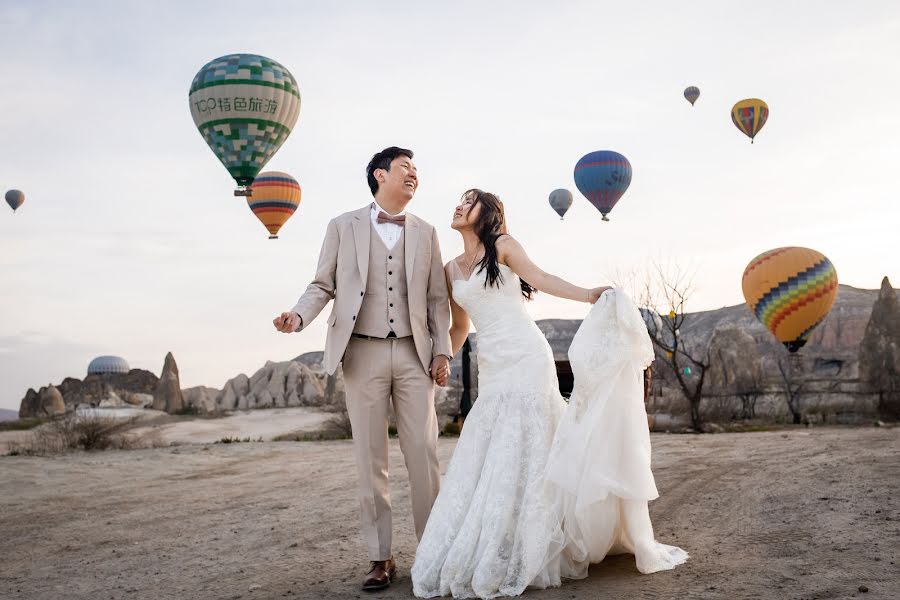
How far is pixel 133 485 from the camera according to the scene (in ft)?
33.9

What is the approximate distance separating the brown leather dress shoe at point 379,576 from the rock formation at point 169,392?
121ft

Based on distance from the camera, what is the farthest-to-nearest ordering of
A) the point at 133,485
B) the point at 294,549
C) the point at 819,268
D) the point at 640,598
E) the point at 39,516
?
the point at 819,268, the point at 133,485, the point at 39,516, the point at 294,549, the point at 640,598

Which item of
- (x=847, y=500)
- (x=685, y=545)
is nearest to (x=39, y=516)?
(x=685, y=545)

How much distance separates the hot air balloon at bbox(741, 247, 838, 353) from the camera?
23188mm

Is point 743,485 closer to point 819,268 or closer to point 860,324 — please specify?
point 819,268

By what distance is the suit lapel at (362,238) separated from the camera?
4539 millimetres

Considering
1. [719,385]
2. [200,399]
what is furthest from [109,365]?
[719,385]

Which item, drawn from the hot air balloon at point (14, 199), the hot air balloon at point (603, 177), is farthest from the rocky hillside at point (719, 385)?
the hot air balloon at point (14, 199)

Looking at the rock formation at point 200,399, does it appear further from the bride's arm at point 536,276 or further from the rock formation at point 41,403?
the bride's arm at point 536,276

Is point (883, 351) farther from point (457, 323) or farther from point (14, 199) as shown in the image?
point (14, 199)

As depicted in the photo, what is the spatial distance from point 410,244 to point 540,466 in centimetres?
144

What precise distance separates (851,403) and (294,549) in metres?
28.1

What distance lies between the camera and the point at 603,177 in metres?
25.9

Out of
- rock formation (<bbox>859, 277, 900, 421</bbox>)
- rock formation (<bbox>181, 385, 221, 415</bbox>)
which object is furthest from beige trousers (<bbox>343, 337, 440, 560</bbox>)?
rock formation (<bbox>181, 385, 221, 415</bbox>)
